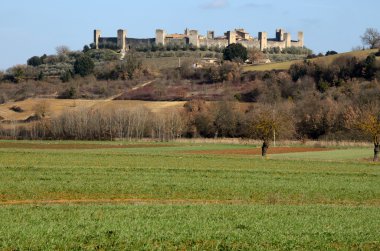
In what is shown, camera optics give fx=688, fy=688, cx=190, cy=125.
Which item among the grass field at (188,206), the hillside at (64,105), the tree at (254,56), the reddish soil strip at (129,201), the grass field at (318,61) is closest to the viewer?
the grass field at (188,206)

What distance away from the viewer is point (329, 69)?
122375 mm

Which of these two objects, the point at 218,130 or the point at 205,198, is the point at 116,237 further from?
the point at 218,130

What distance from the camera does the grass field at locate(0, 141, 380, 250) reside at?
1593 centimetres

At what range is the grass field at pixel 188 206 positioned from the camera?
52.3ft

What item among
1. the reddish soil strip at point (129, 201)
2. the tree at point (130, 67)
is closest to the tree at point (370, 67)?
the tree at point (130, 67)

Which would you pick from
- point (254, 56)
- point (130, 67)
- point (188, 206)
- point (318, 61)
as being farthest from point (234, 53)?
point (188, 206)

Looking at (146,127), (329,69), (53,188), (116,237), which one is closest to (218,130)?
(146,127)

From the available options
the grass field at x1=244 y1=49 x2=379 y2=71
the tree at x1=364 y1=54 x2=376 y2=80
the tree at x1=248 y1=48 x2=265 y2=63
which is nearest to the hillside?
the grass field at x1=244 y1=49 x2=379 y2=71

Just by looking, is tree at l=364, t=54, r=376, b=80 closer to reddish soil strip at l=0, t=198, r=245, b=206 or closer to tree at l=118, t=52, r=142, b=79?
tree at l=118, t=52, r=142, b=79

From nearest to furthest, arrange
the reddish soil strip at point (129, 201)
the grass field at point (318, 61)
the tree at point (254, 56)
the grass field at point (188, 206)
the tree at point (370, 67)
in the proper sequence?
the grass field at point (188, 206) < the reddish soil strip at point (129, 201) < the tree at point (370, 67) < the grass field at point (318, 61) < the tree at point (254, 56)

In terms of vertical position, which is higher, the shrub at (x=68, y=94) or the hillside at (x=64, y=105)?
the shrub at (x=68, y=94)

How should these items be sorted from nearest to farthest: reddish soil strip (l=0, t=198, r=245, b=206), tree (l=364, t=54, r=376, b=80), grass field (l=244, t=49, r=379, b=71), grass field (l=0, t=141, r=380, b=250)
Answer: grass field (l=0, t=141, r=380, b=250)
reddish soil strip (l=0, t=198, r=245, b=206)
tree (l=364, t=54, r=376, b=80)
grass field (l=244, t=49, r=379, b=71)

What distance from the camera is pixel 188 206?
2262cm

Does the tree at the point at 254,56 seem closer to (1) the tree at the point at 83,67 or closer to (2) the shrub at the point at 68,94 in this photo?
(1) the tree at the point at 83,67
